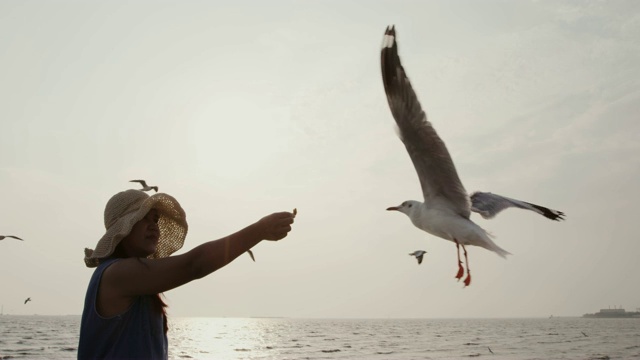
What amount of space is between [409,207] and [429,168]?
2.62 ft

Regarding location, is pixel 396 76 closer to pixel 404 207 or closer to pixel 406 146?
pixel 406 146

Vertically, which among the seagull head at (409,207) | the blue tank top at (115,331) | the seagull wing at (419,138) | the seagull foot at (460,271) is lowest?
the blue tank top at (115,331)

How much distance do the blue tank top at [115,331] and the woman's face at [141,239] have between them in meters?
0.13

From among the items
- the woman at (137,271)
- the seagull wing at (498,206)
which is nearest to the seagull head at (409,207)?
the seagull wing at (498,206)

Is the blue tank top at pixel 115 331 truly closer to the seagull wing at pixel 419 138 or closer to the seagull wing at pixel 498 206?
the seagull wing at pixel 419 138

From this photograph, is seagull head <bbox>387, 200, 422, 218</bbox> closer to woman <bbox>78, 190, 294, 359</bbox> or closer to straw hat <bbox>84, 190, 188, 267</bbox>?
straw hat <bbox>84, 190, 188, 267</bbox>

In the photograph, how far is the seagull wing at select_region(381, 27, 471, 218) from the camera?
23.6ft

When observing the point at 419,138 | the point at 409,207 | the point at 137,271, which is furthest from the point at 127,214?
the point at 409,207

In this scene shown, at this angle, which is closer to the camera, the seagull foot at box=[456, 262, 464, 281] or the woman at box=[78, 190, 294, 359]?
the woman at box=[78, 190, 294, 359]

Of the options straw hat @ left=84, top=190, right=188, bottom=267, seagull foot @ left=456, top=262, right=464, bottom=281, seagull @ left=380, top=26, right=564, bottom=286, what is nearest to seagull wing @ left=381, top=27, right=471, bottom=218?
seagull @ left=380, top=26, right=564, bottom=286

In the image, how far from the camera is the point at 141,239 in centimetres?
258

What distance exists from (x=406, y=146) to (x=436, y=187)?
2.07 feet

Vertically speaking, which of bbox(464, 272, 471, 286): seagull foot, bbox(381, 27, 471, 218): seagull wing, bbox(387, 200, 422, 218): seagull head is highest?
bbox(381, 27, 471, 218): seagull wing

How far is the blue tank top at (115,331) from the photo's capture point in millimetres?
2338
